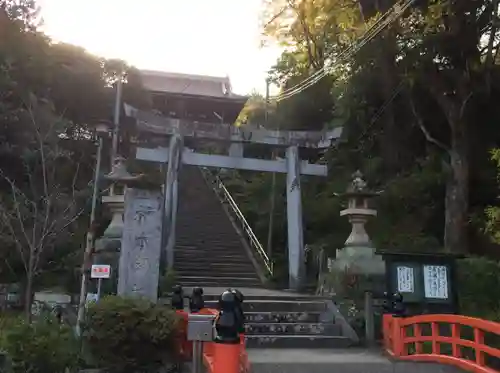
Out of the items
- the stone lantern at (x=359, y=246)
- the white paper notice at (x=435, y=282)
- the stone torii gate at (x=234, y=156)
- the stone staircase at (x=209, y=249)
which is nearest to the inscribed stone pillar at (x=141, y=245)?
the stone lantern at (x=359, y=246)

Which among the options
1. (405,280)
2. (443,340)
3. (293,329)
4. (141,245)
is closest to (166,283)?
(141,245)

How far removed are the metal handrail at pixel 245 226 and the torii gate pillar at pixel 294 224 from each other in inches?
51.9

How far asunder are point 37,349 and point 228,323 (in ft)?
8.78

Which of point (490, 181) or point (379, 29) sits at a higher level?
point (379, 29)

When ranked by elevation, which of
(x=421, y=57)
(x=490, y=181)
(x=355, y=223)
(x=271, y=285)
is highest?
(x=421, y=57)

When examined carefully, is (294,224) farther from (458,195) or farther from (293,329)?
(293,329)

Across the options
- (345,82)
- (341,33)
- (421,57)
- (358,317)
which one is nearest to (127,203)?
(358,317)

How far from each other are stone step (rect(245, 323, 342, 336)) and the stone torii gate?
14.6ft

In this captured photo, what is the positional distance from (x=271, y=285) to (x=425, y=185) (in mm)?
6194

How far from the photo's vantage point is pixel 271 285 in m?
15.6

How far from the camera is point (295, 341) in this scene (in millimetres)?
9766

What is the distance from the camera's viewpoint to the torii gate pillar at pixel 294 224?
15016 millimetres

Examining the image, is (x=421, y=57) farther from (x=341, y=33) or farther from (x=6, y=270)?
(x=6, y=270)

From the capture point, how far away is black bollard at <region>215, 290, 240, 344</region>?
5.46 metres
